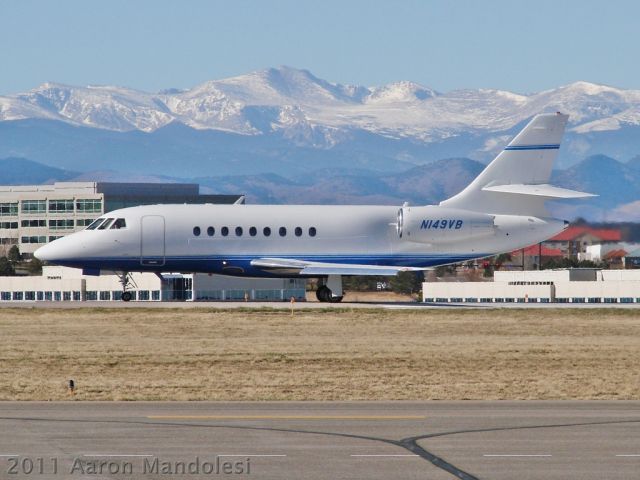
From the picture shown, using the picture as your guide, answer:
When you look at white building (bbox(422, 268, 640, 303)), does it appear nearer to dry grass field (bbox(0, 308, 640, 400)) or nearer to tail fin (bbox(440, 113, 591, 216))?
tail fin (bbox(440, 113, 591, 216))

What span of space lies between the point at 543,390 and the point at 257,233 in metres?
31.9

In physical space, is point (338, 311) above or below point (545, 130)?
below

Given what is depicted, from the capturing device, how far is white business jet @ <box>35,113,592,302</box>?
58281mm

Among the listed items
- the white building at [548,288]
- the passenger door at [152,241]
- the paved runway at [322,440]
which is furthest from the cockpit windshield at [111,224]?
the paved runway at [322,440]

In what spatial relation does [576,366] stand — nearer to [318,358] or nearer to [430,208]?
[318,358]

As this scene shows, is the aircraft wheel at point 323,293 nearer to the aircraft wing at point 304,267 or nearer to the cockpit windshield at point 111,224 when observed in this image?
the aircraft wing at point 304,267

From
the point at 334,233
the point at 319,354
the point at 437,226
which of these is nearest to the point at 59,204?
the point at 334,233

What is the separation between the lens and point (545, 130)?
6081 centimetres

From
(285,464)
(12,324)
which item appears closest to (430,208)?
(12,324)

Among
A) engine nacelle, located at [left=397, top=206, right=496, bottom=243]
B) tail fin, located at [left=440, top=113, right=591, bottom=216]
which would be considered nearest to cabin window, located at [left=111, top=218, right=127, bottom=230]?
engine nacelle, located at [left=397, top=206, right=496, bottom=243]

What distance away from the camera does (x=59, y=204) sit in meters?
160

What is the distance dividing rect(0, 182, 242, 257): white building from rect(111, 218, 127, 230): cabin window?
325 feet

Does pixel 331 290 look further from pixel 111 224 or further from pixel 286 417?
pixel 286 417

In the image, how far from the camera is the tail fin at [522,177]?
60.6 metres
